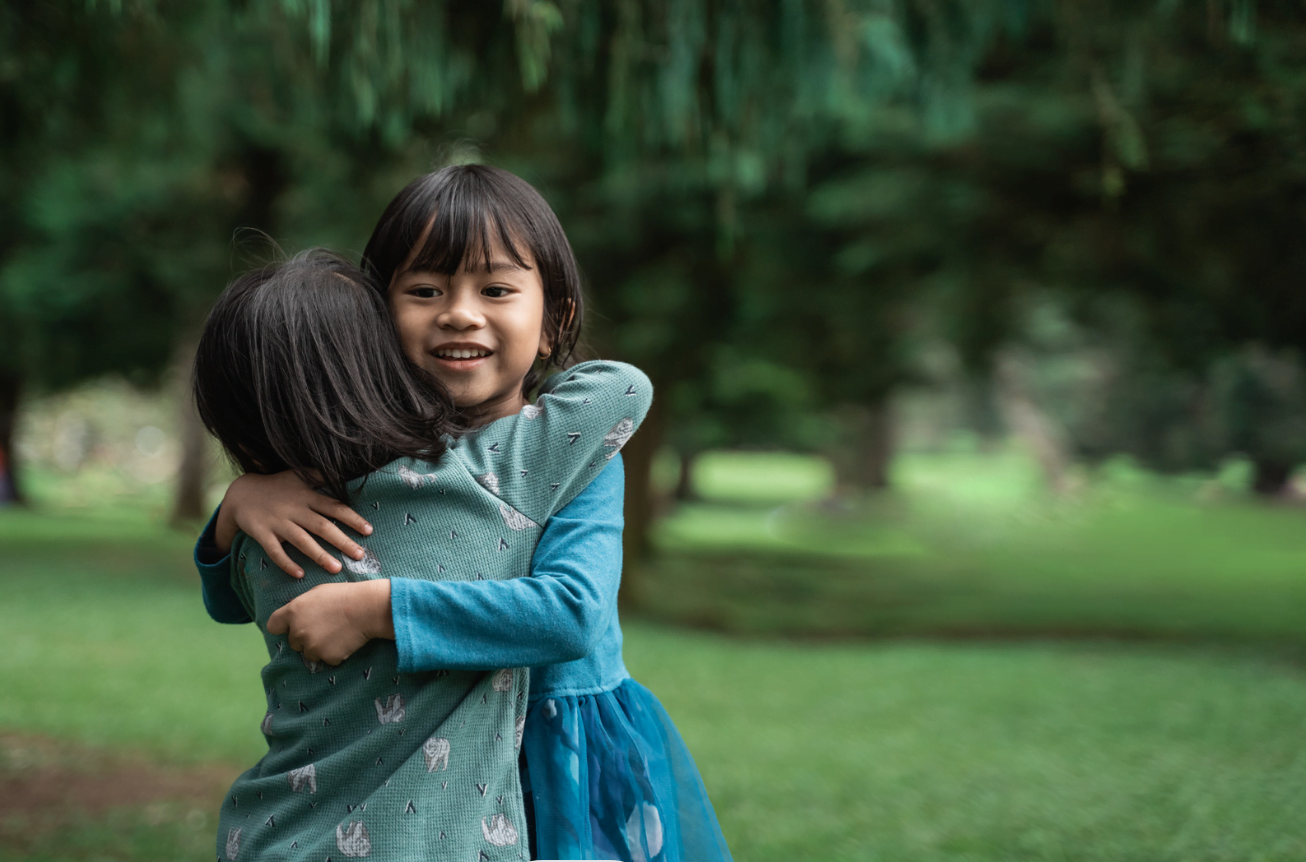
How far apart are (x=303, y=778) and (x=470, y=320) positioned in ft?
2.04

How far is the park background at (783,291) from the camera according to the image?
3.83m

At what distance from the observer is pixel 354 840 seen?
1352 millimetres

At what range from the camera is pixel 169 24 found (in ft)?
13.8

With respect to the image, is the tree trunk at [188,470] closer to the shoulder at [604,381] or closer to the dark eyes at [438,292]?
the dark eyes at [438,292]

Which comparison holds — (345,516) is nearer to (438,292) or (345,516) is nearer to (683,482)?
(438,292)

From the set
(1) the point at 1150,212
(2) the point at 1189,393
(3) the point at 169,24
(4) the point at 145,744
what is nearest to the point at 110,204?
(4) the point at 145,744

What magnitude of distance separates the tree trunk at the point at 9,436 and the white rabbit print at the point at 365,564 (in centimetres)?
2241

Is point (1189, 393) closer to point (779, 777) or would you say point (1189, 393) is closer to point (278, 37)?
point (779, 777)

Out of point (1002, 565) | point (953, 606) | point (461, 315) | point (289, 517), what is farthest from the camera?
point (1002, 565)

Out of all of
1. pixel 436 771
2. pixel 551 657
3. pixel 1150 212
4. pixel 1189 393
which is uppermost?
pixel 1150 212

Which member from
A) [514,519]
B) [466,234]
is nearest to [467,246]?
[466,234]

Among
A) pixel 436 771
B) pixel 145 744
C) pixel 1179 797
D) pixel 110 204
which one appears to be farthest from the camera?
pixel 110 204

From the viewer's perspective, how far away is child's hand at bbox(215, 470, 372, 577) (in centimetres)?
142

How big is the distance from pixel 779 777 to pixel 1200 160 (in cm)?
438
